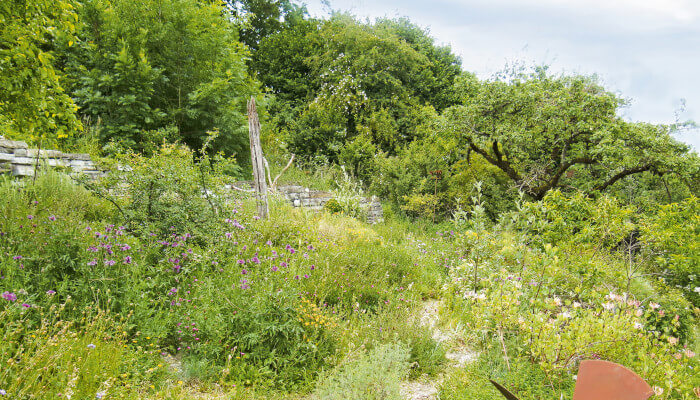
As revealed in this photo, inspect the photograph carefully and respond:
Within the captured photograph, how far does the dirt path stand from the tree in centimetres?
574

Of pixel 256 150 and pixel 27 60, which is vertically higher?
pixel 27 60

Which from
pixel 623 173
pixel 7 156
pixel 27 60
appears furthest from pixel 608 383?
pixel 623 173

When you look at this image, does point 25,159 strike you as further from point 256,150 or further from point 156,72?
point 256,150

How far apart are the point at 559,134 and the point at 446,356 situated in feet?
23.2

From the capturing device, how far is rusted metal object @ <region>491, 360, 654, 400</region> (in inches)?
35.4

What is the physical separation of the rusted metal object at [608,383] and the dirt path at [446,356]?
1880mm

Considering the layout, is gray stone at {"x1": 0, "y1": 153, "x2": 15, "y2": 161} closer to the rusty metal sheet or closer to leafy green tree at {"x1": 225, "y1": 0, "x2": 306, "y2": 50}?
the rusty metal sheet

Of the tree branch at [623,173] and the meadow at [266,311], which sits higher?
the tree branch at [623,173]

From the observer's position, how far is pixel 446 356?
3357 millimetres

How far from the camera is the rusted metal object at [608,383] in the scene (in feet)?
2.95

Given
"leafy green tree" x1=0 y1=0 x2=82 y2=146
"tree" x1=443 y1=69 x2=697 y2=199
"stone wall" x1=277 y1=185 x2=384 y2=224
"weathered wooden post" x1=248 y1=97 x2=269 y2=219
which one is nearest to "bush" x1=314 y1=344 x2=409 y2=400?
"leafy green tree" x1=0 y1=0 x2=82 y2=146

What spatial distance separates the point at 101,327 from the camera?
2377mm

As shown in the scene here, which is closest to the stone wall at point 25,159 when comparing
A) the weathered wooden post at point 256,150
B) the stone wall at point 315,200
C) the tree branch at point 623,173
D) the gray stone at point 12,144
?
the gray stone at point 12,144

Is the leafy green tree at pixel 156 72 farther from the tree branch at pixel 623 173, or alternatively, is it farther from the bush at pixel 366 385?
the tree branch at pixel 623 173
